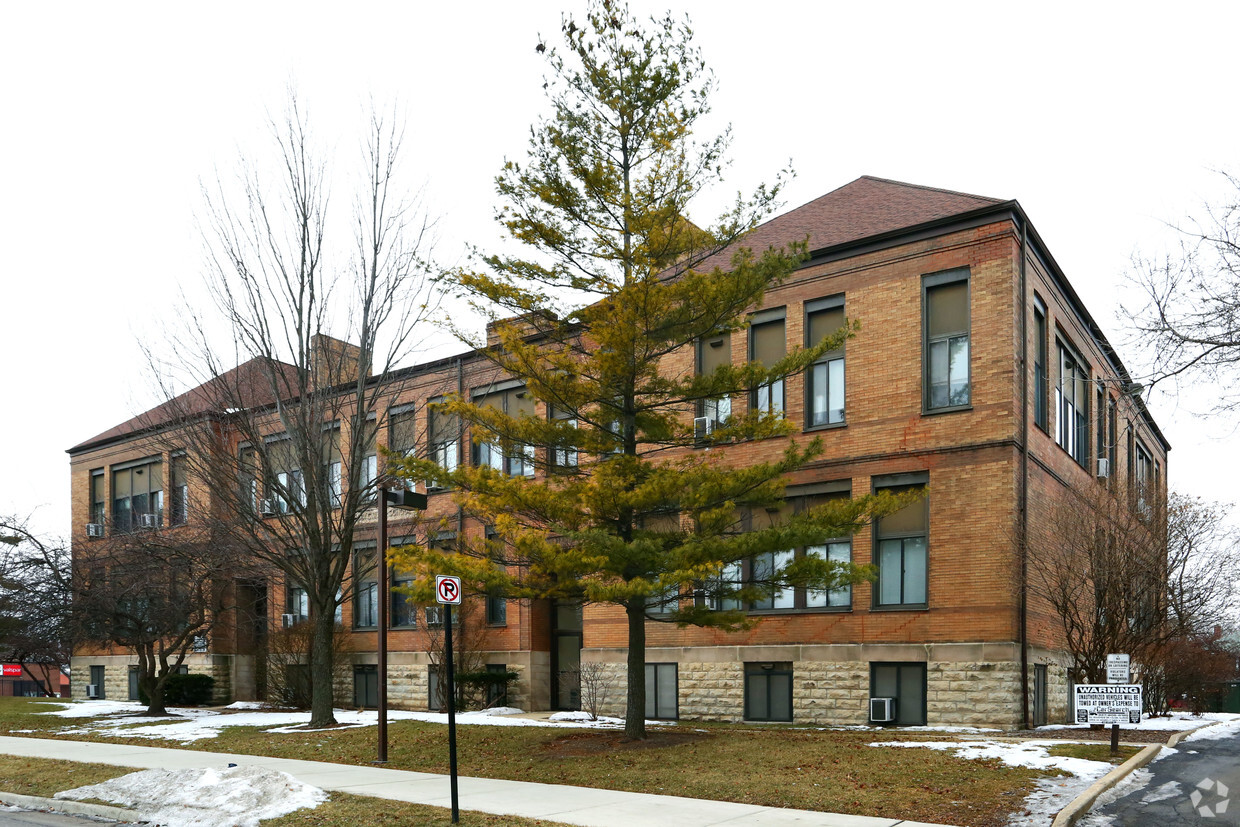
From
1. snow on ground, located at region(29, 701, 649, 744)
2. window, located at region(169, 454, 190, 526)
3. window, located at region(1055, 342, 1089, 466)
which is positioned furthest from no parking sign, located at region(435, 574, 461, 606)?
window, located at region(169, 454, 190, 526)

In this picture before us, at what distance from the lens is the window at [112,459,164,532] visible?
41156 mm

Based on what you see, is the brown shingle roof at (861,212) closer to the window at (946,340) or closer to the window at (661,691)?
the window at (946,340)

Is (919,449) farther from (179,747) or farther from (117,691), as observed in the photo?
(117,691)

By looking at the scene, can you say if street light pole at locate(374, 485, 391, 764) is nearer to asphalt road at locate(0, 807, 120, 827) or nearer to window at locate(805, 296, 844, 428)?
asphalt road at locate(0, 807, 120, 827)

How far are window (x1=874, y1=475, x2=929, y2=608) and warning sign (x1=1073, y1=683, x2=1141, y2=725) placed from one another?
6194mm

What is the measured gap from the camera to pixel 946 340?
23484 mm

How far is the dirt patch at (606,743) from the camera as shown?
17.5 meters

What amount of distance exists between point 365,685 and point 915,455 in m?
20.0

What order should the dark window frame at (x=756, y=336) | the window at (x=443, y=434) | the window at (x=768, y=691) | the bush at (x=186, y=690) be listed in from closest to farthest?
the window at (x=768, y=691)
the window at (x=443, y=434)
the dark window frame at (x=756, y=336)
the bush at (x=186, y=690)

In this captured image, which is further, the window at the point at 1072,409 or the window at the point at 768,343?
the window at the point at 1072,409

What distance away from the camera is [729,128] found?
1855 cm

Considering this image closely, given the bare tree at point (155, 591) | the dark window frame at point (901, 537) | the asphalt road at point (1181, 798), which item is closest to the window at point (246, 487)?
the bare tree at point (155, 591)

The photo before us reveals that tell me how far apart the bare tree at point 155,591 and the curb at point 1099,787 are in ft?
70.5

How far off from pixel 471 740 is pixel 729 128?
38.3ft
